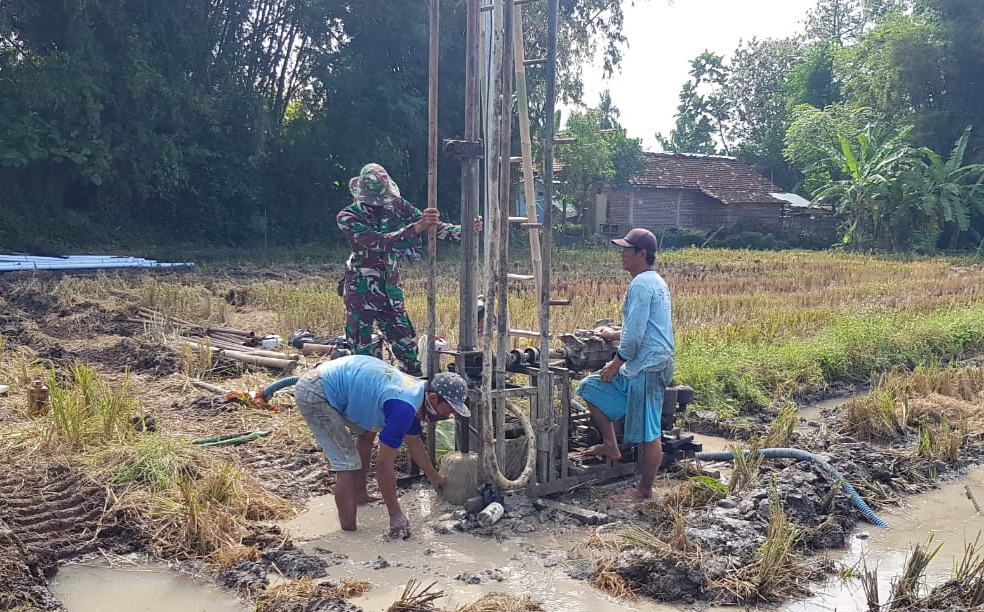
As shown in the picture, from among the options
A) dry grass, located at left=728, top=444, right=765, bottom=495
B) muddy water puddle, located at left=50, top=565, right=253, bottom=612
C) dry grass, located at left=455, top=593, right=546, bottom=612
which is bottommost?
muddy water puddle, located at left=50, top=565, right=253, bottom=612

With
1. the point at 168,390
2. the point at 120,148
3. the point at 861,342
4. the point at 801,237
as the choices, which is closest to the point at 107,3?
the point at 120,148

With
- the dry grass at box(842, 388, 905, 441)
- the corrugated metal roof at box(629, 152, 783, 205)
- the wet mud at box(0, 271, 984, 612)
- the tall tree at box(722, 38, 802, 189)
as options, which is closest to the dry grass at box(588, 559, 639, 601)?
the wet mud at box(0, 271, 984, 612)

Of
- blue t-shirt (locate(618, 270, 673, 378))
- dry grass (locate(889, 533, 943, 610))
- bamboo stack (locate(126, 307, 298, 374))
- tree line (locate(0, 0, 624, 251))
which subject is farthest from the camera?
tree line (locate(0, 0, 624, 251))

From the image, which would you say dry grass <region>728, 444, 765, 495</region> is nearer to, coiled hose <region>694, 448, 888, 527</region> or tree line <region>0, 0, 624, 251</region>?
coiled hose <region>694, 448, 888, 527</region>

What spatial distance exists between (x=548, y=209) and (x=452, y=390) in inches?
48.4

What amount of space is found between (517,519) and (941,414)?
4.49 meters

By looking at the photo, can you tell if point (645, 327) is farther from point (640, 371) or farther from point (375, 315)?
point (375, 315)

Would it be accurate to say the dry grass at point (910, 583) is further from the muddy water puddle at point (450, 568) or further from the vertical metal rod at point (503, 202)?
the vertical metal rod at point (503, 202)

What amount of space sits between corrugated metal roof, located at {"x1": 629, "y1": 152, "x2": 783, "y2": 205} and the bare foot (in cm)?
2891

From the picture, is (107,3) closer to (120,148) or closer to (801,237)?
(120,148)

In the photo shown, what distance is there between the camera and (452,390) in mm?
4574

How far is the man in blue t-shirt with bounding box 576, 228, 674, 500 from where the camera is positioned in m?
5.15

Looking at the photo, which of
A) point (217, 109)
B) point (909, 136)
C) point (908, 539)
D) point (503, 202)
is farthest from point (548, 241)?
point (909, 136)

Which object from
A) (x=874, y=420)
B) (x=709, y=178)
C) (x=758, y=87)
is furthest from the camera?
(x=758, y=87)
